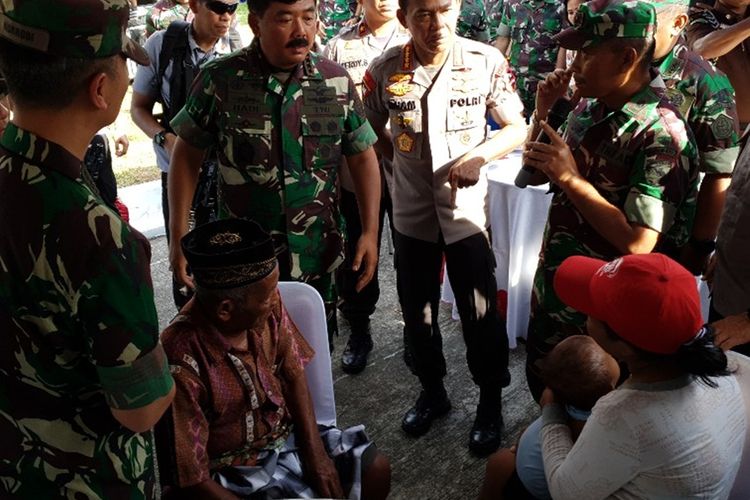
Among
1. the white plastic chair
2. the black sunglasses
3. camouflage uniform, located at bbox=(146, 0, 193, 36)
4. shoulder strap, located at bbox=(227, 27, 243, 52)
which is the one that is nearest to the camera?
the white plastic chair

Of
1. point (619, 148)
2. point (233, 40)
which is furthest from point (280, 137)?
point (233, 40)

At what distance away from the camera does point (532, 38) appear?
218 inches

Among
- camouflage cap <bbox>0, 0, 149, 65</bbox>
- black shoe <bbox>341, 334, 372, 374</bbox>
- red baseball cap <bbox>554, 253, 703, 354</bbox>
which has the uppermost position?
camouflage cap <bbox>0, 0, 149, 65</bbox>

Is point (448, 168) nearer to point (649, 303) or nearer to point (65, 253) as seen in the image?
point (649, 303)

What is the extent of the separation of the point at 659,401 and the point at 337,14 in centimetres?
506

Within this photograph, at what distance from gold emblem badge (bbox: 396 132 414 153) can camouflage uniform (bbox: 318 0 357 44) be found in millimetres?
3204

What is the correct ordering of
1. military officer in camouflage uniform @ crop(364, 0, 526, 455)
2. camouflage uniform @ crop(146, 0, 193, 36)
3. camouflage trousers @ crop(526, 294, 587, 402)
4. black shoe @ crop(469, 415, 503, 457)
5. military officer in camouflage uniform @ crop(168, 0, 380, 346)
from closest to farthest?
camouflage trousers @ crop(526, 294, 587, 402)
military officer in camouflage uniform @ crop(168, 0, 380, 346)
military officer in camouflage uniform @ crop(364, 0, 526, 455)
black shoe @ crop(469, 415, 503, 457)
camouflage uniform @ crop(146, 0, 193, 36)

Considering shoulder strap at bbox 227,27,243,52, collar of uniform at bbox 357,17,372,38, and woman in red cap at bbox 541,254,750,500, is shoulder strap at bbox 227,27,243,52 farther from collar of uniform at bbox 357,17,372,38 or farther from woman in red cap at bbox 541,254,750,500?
woman in red cap at bbox 541,254,750,500

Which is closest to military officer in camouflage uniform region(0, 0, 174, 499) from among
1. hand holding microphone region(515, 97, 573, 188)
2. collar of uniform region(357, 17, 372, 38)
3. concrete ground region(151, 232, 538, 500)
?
hand holding microphone region(515, 97, 573, 188)

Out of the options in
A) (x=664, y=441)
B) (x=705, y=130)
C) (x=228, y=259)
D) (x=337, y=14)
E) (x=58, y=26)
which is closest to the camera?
(x=58, y=26)

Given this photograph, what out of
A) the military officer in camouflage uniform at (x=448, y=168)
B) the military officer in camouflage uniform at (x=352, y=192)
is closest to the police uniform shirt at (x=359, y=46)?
the military officer in camouflage uniform at (x=352, y=192)

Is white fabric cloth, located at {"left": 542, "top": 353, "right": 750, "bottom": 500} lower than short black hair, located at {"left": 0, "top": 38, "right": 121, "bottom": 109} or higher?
lower

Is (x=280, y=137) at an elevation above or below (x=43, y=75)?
below

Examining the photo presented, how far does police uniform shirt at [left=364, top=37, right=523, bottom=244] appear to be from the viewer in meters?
2.71
